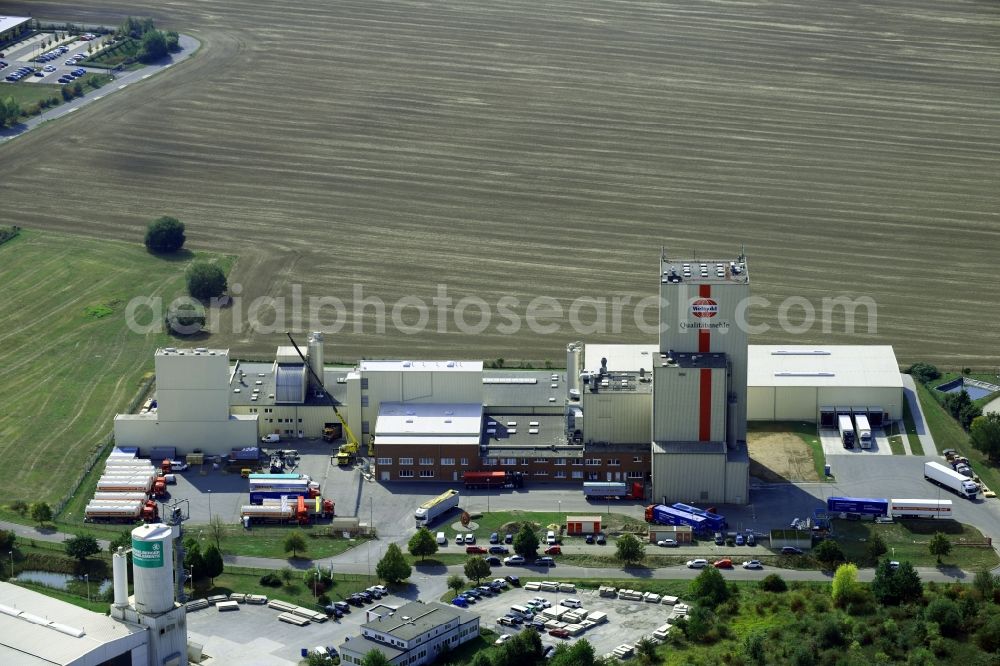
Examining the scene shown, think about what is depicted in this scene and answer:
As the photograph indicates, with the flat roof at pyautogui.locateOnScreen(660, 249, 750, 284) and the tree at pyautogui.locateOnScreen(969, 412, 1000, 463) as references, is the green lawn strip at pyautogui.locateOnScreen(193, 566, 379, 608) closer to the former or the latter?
the flat roof at pyautogui.locateOnScreen(660, 249, 750, 284)

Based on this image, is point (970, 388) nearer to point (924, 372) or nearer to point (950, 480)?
point (924, 372)

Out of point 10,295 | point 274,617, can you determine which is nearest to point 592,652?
point 274,617

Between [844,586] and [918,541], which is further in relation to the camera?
[918,541]

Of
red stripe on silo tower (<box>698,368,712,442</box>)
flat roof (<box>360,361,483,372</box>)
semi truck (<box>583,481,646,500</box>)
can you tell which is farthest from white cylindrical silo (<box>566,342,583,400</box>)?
red stripe on silo tower (<box>698,368,712,442</box>)

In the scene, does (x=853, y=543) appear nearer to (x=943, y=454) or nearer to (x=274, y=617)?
(x=943, y=454)

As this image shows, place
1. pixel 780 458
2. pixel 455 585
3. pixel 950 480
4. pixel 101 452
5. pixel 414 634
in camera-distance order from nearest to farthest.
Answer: pixel 414 634 < pixel 455 585 < pixel 950 480 < pixel 780 458 < pixel 101 452

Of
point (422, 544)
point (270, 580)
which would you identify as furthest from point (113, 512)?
point (422, 544)

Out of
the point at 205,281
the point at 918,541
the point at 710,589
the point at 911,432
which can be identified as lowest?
the point at 918,541
